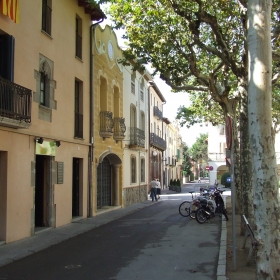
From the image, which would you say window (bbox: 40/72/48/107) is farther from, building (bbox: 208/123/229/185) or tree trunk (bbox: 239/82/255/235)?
building (bbox: 208/123/229/185)

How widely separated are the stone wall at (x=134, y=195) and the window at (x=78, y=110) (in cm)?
729

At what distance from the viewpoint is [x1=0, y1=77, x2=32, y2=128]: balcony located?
10.1 metres

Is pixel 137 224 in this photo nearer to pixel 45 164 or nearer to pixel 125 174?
pixel 45 164

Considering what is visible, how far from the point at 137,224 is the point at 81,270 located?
767 centimetres

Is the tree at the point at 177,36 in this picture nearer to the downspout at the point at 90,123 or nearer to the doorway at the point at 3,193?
the downspout at the point at 90,123

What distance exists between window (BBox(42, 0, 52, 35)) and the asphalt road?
7.14 meters

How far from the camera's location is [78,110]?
16969 mm

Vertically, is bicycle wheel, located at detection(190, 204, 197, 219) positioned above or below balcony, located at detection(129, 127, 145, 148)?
below

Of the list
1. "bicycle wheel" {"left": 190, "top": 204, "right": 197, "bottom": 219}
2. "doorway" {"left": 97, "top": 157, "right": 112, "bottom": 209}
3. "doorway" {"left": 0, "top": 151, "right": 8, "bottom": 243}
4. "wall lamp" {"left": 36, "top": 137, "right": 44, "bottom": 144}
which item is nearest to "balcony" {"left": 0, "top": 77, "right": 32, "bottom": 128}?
"doorway" {"left": 0, "top": 151, "right": 8, "bottom": 243}

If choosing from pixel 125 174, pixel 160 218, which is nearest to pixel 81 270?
pixel 160 218

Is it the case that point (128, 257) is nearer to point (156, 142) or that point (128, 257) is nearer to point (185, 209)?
point (185, 209)

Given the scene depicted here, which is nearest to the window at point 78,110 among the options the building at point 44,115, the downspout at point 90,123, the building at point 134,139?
the building at point 44,115

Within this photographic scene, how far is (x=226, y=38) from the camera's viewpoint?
14586mm

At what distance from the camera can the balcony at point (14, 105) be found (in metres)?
10.1
